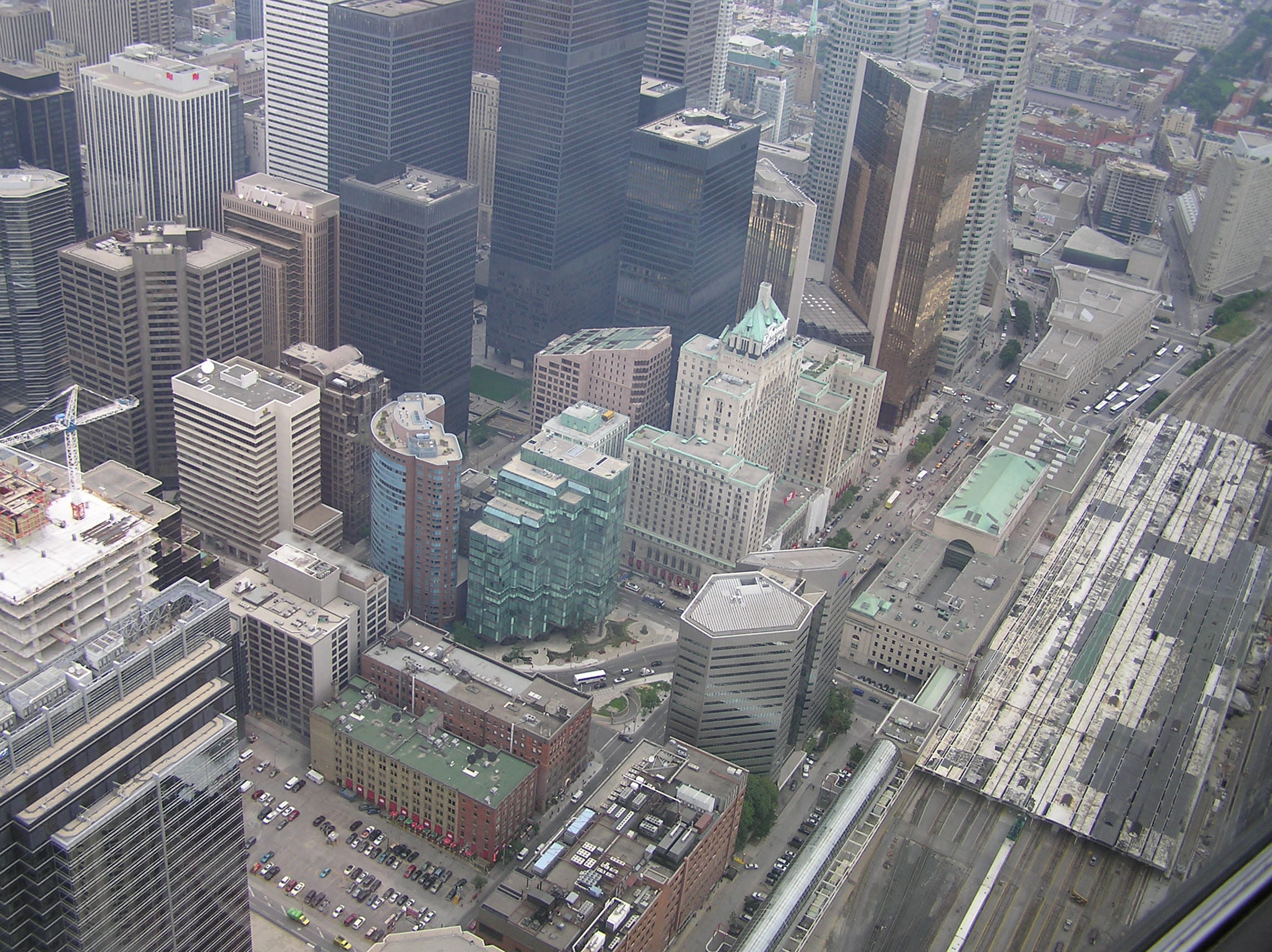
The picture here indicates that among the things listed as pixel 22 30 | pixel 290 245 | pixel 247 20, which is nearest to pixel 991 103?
pixel 290 245

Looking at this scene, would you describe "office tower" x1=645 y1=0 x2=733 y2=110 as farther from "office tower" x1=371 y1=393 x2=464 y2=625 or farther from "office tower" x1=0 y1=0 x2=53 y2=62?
"office tower" x1=0 y1=0 x2=53 y2=62

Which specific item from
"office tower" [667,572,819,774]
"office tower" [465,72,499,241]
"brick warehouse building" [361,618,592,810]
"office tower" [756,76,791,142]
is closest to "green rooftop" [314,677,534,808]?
"brick warehouse building" [361,618,592,810]

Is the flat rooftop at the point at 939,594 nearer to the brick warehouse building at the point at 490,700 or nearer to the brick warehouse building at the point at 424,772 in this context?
the brick warehouse building at the point at 490,700

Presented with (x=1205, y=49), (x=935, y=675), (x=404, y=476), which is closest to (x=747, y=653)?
(x=935, y=675)

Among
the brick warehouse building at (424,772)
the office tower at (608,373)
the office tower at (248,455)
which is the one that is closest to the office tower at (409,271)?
the office tower at (608,373)

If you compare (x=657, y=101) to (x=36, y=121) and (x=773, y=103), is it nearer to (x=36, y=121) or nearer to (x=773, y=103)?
(x=773, y=103)

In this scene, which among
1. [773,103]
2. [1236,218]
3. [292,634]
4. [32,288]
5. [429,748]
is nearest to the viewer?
[429,748]
